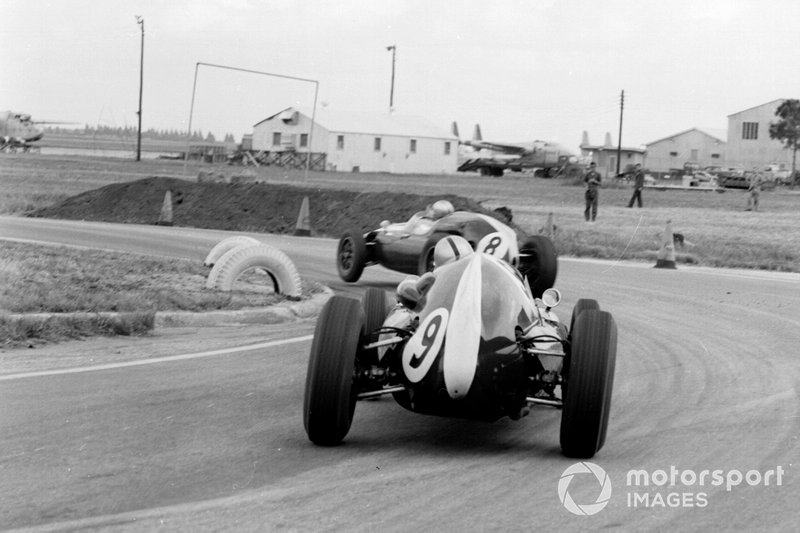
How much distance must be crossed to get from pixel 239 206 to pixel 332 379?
989 inches

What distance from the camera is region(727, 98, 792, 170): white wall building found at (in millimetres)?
101062

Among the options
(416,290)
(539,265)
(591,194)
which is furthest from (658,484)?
(591,194)

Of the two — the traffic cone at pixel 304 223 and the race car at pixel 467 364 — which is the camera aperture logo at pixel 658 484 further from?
the traffic cone at pixel 304 223

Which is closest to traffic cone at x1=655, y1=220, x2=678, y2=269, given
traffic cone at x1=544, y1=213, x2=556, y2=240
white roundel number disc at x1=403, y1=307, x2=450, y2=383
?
traffic cone at x1=544, y1=213, x2=556, y2=240

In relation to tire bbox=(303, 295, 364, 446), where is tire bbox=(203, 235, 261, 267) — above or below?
above

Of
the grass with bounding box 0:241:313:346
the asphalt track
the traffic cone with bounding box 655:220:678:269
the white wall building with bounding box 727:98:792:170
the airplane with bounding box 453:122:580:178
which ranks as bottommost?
the asphalt track

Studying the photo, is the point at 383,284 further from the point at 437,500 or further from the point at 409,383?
the point at 437,500

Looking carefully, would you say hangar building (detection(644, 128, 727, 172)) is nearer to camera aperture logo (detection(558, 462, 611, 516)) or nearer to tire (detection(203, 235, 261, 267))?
tire (detection(203, 235, 261, 267))

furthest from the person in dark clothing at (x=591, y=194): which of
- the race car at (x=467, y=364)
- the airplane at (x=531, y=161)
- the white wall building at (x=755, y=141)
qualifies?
the white wall building at (x=755, y=141)

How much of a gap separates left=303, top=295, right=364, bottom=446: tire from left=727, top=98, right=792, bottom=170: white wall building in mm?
97783

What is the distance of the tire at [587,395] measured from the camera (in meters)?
6.60

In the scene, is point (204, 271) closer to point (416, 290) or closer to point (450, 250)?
point (450, 250)

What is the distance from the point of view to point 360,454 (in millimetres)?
6719

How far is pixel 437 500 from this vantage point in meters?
5.77
